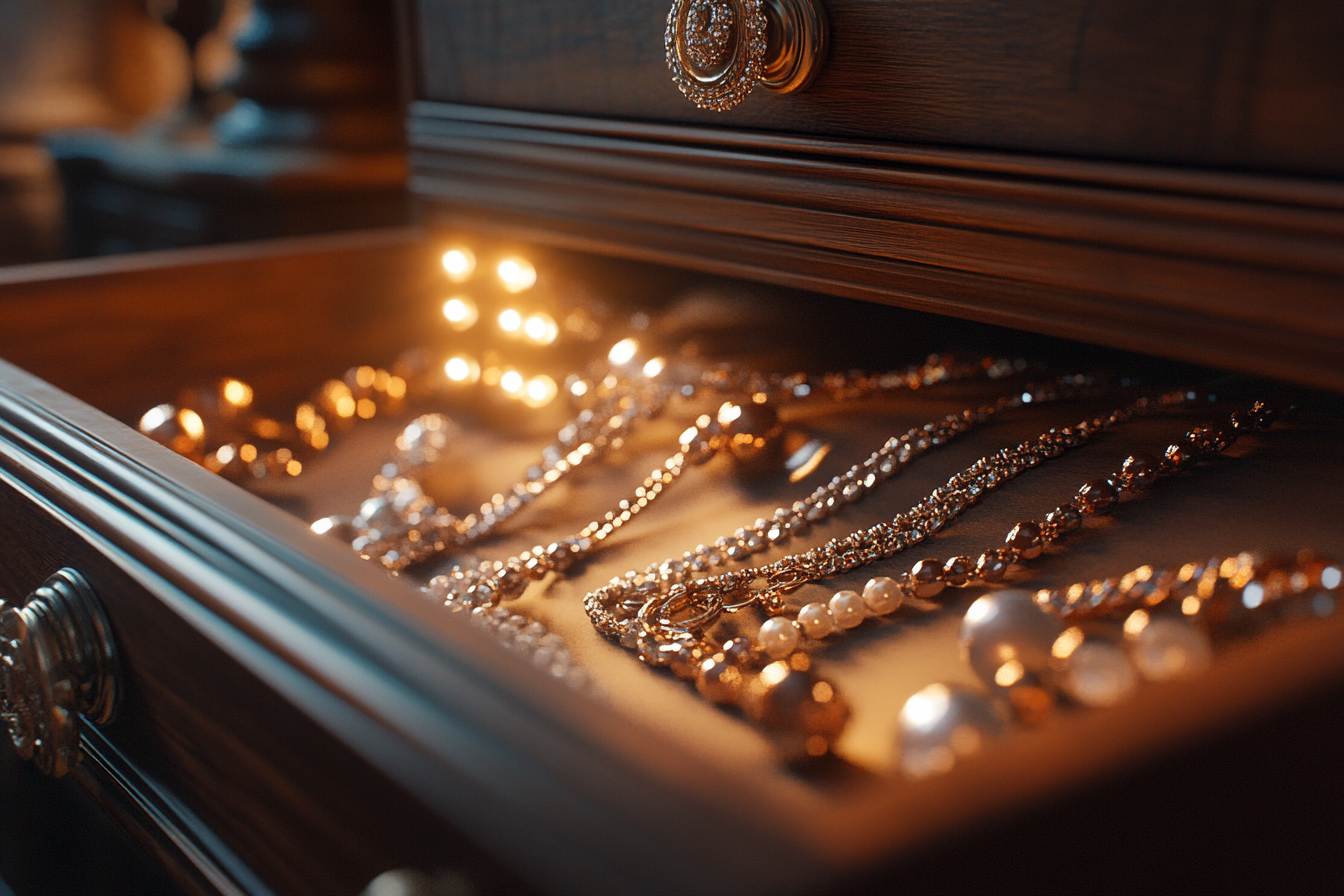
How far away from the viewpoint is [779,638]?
41 centimetres

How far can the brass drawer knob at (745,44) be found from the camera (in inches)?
17.9

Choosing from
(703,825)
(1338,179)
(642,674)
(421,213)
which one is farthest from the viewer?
(421,213)

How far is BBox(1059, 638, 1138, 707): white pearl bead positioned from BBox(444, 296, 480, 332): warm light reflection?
2.00ft

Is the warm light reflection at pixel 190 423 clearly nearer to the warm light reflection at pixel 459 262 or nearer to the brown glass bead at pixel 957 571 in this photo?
the warm light reflection at pixel 459 262

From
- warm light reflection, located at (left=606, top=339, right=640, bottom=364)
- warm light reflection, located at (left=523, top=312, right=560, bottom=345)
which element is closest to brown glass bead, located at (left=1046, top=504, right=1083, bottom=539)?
warm light reflection, located at (left=606, top=339, right=640, bottom=364)

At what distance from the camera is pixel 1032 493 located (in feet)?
1.62

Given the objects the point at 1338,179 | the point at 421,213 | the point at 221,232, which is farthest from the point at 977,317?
the point at 221,232

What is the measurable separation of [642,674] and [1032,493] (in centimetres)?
20

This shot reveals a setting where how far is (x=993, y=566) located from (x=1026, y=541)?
0.02 m

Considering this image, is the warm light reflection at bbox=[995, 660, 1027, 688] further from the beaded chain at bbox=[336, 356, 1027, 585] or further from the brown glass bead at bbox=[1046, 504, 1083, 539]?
the beaded chain at bbox=[336, 356, 1027, 585]

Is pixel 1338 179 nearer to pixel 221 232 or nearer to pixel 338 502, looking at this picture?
pixel 338 502

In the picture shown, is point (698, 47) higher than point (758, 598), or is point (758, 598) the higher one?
point (698, 47)

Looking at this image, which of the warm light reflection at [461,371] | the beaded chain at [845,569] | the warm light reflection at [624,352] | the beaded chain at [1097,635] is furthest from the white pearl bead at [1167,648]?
the warm light reflection at [461,371]

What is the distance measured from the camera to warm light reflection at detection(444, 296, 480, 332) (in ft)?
2.71
